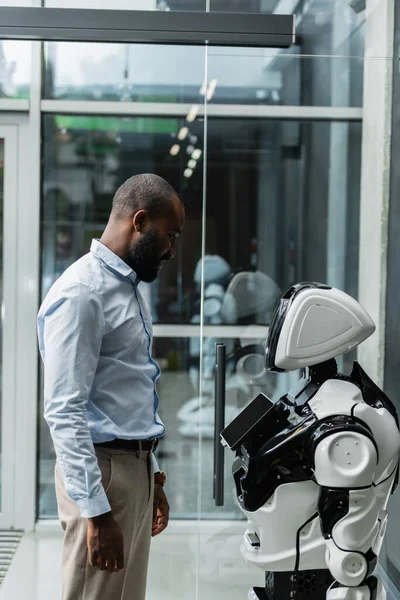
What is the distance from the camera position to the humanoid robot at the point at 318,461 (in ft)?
6.51

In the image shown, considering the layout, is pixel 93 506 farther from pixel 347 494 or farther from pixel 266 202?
pixel 266 202

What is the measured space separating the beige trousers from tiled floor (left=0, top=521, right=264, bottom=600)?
0.98 metres

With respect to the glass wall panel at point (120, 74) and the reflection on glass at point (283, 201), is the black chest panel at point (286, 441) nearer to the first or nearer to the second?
the reflection on glass at point (283, 201)

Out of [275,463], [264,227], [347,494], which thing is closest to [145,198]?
[275,463]

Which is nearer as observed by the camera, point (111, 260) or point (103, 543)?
point (103, 543)

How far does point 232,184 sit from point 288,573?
1.76 meters

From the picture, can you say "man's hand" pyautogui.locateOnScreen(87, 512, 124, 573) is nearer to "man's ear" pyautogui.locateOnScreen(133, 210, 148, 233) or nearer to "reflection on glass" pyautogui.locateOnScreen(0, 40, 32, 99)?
"man's ear" pyautogui.locateOnScreen(133, 210, 148, 233)

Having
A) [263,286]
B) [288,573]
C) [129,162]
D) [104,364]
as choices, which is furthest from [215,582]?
[129,162]

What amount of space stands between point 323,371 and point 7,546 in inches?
107

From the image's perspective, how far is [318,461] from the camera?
199 cm

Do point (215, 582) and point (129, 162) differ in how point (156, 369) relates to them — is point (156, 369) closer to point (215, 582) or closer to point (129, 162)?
point (215, 582)

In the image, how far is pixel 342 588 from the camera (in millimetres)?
2066

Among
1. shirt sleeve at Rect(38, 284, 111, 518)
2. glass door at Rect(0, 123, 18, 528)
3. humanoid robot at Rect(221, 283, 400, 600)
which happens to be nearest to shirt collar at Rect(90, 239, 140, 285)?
shirt sleeve at Rect(38, 284, 111, 518)

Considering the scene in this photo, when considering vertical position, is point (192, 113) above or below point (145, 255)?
above
